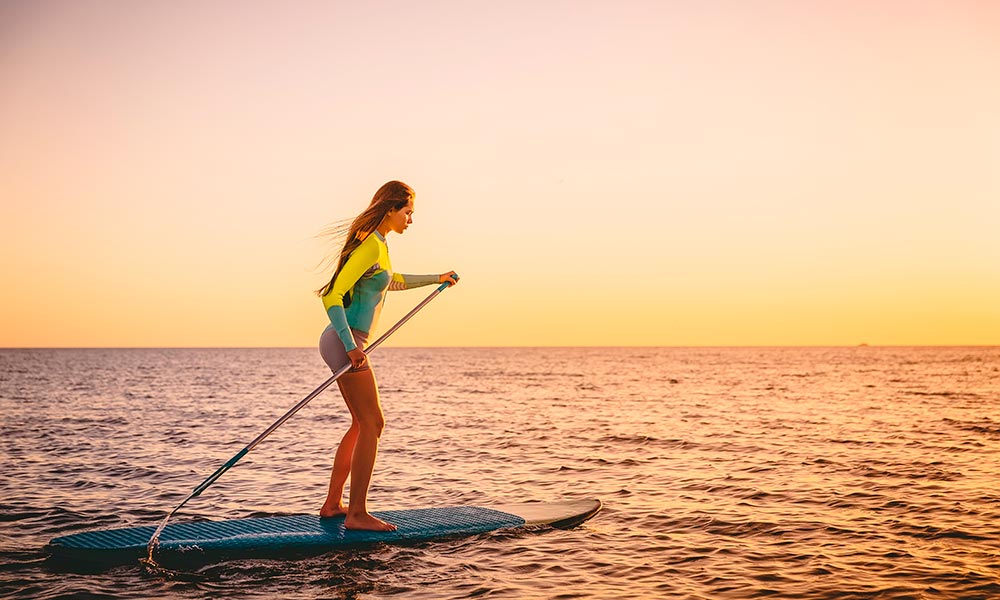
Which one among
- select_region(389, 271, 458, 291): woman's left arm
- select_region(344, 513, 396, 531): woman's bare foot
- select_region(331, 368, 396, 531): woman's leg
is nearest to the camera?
select_region(331, 368, 396, 531): woman's leg

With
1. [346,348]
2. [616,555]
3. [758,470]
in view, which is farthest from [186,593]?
[758,470]

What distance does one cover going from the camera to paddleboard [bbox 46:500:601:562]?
24.7 ft

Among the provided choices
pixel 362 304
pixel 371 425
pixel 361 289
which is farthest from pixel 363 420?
pixel 361 289

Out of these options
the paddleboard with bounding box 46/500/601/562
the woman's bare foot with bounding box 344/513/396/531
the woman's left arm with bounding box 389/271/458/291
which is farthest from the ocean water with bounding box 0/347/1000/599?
the woman's left arm with bounding box 389/271/458/291

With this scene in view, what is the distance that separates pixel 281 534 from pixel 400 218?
306 cm

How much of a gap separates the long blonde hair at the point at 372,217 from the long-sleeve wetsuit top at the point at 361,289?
0.21ft

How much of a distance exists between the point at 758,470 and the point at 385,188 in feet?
28.4

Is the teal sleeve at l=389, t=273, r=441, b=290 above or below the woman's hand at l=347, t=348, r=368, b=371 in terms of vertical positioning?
above

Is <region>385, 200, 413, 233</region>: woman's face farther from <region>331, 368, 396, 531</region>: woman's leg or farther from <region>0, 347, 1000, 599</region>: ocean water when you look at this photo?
<region>0, 347, 1000, 599</region>: ocean water

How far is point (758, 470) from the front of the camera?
45.2 ft

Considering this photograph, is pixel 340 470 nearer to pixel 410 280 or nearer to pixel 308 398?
pixel 308 398

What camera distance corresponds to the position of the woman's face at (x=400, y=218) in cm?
782

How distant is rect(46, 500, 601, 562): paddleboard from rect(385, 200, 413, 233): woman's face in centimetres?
283

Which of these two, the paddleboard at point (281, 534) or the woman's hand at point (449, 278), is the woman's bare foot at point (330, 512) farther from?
the woman's hand at point (449, 278)
